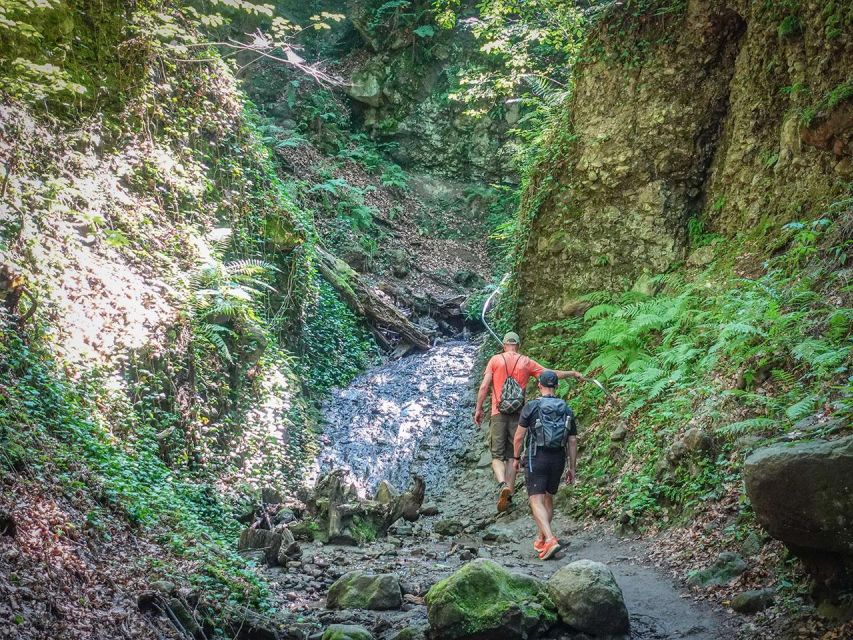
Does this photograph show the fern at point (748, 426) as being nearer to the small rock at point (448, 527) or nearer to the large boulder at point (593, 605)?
the large boulder at point (593, 605)

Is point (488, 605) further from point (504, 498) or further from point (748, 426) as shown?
point (504, 498)

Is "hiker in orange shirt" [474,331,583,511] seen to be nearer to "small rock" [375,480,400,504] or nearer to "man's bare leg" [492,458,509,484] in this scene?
"man's bare leg" [492,458,509,484]

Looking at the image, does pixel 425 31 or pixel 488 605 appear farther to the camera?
pixel 425 31

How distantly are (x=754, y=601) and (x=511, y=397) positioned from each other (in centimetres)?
441

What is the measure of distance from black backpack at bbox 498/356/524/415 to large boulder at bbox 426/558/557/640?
372 centimetres

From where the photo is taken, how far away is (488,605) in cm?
429

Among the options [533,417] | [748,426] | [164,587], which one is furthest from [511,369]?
[164,587]

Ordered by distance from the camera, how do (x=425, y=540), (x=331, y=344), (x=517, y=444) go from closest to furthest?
(x=425, y=540) → (x=517, y=444) → (x=331, y=344)

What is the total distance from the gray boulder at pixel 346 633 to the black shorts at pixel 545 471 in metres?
2.53

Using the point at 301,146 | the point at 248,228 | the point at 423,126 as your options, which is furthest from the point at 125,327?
the point at 423,126

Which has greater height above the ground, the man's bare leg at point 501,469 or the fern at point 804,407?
the fern at point 804,407

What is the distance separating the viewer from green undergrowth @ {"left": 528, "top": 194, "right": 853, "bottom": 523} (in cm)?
522

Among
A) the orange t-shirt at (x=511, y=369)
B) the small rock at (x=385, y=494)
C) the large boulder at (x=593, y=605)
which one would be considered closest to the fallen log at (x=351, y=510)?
the small rock at (x=385, y=494)

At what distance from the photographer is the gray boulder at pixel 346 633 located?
4.24 meters
